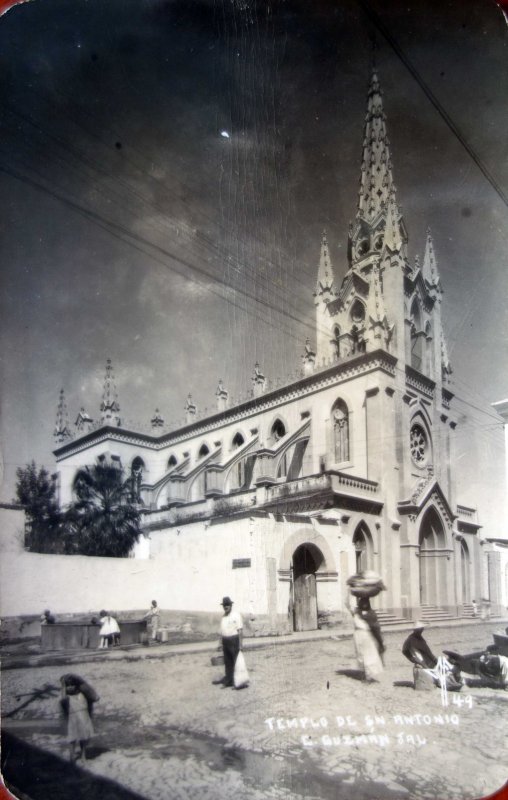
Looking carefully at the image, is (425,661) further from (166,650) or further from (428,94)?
(428,94)

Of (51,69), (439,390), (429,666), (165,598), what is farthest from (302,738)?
(51,69)

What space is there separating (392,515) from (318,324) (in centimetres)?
300

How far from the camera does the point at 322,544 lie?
22.5ft

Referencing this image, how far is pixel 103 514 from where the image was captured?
6.54m

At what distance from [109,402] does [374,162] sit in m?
4.34

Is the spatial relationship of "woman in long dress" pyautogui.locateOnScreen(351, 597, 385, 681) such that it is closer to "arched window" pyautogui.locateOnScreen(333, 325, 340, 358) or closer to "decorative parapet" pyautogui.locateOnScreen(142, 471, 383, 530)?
"decorative parapet" pyautogui.locateOnScreen(142, 471, 383, 530)

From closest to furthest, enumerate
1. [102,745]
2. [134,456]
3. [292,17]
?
[102,745], [292,17], [134,456]

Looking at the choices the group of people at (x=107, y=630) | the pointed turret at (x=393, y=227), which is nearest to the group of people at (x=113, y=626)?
the group of people at (x=107, y=630)

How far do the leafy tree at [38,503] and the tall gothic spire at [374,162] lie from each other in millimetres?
4950

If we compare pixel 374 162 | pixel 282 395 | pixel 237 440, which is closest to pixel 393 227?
pixel 374 162

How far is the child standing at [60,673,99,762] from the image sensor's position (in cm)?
474

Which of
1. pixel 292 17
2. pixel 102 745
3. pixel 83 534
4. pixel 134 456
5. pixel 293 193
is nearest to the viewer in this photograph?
pixel 102 745

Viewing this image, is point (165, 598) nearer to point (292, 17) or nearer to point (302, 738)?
point (302, 738)

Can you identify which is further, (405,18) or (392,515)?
(392,515)
